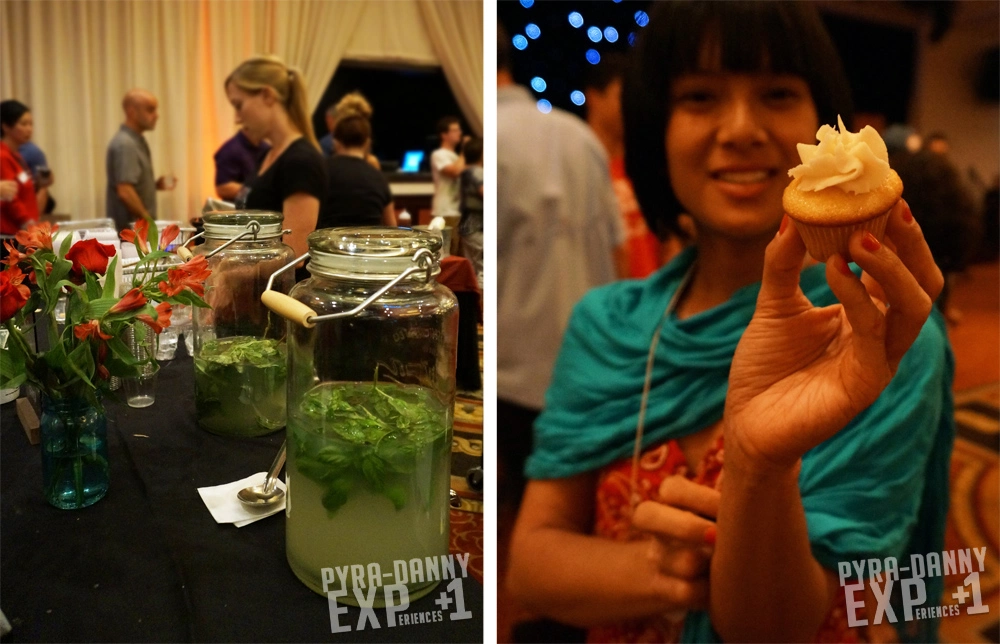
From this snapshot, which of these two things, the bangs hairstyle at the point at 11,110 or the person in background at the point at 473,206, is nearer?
the person in background at the point at 473,206

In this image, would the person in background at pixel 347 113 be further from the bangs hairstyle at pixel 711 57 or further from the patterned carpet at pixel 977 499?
the patterned carpet at pixel 977 499

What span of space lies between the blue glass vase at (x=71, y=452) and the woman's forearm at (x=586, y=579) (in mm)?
522

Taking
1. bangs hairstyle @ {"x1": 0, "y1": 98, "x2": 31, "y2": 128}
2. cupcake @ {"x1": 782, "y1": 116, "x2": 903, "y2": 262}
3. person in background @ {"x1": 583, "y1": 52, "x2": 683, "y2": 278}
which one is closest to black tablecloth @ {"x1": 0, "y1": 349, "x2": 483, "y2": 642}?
person in background @ {"x1": 583, "y1": 52, "x2": 683, "y2": 278}

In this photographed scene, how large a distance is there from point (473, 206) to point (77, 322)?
1.62 feet

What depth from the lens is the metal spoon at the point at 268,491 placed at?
0.79 meters

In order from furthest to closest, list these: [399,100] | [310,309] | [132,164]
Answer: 1. [132,164]
2. [399,100]
3. [310,309]

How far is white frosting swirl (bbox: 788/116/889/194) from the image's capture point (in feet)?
2.26

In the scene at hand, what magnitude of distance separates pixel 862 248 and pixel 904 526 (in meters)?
0.41

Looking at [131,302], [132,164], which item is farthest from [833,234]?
[132,164]

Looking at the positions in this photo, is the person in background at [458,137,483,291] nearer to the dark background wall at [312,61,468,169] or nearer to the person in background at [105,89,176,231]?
the dark background wall at [312,61,468,169]

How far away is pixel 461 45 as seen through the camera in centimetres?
108

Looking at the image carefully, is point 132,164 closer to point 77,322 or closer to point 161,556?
point 77,322

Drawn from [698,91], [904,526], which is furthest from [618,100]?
[904,526]

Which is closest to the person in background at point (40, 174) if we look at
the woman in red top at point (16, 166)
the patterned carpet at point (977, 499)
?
the woman in red top at point (16, 166)
